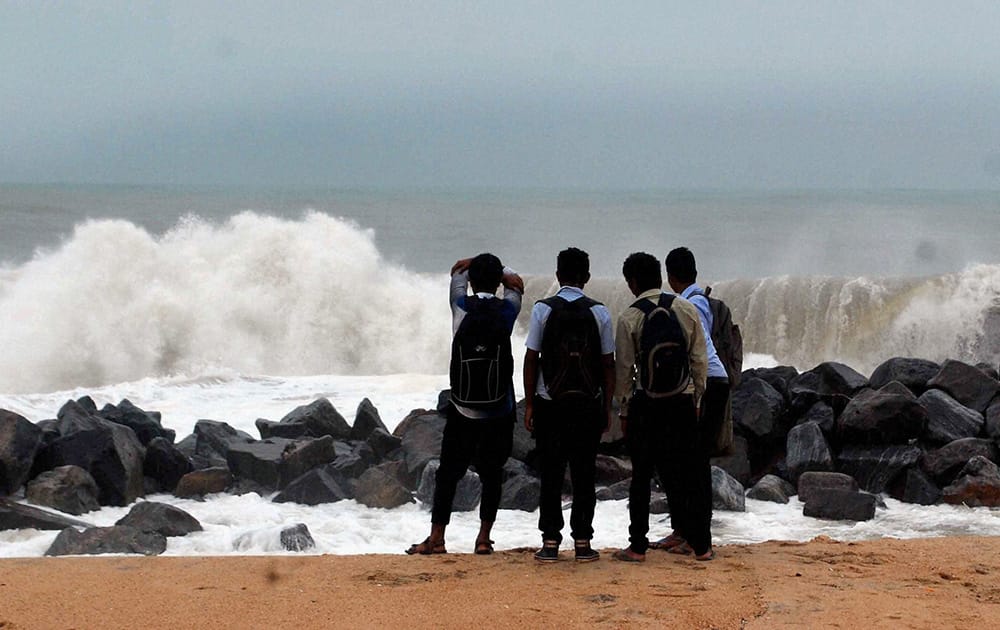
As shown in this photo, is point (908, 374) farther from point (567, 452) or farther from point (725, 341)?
point (567, 452)

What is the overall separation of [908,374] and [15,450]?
8241mm

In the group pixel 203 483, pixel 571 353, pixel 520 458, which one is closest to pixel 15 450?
pixel 203 483

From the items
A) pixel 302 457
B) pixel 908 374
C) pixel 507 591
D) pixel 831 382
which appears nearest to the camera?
pixel 507 591

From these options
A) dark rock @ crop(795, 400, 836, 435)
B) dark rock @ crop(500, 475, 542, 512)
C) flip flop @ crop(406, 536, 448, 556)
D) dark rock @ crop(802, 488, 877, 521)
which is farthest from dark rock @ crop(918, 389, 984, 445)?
flip flop @ crop(406, 536, 448, 556)

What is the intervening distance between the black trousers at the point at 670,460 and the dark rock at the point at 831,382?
5.50 metres

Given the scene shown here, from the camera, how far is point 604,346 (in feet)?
20.7

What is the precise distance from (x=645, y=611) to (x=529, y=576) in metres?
0.80

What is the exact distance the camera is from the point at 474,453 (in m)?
6.64

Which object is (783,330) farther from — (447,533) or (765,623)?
(765,623)

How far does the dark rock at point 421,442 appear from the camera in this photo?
10.6 m

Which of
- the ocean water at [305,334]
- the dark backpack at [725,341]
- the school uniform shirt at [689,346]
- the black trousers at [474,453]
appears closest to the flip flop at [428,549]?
the black trousers at [474,453]

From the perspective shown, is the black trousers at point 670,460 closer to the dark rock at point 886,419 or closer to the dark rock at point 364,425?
the dark rock at point 886,419

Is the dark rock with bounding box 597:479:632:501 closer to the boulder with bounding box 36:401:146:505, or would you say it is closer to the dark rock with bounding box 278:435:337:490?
the dark rock with bounding box 278:435:337:490

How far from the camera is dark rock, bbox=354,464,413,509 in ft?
32.0
